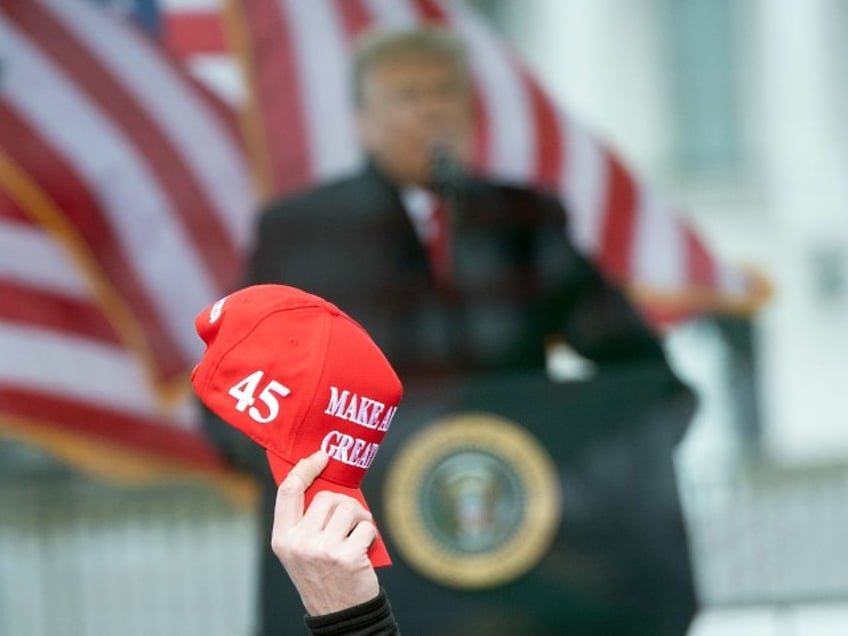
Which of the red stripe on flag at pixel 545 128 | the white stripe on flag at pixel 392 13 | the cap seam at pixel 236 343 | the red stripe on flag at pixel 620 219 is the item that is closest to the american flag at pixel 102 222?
the white stripe on flag at pixel 392 13

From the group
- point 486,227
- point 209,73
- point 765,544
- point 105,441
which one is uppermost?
point 209,73

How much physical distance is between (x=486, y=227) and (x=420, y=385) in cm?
35

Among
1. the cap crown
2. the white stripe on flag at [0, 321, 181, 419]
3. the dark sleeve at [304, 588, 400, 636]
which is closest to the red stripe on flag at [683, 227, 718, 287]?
the white stripe on flag at [0, 321, 181, 419]

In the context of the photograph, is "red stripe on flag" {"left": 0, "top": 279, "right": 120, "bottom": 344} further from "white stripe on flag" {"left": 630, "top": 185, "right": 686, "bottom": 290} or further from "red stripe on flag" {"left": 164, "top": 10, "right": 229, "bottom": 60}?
"white stripe on flag" {"left": 630, "top": 185, "right": 686, "bottom": 290}

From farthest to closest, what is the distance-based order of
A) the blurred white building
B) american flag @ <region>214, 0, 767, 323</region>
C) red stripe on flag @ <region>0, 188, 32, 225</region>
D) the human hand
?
red stripe on flag @ <region>0, 188, 32, 225</region>
american flag @ <region>214, 0, 767, 323</region>
the blurred white building
the human hand

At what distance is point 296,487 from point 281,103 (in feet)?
9.09

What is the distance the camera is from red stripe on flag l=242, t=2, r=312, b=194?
13.5 feet

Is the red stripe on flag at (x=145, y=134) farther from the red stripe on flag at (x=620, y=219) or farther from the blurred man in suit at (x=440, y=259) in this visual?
the red stripe on flag at (x=620, y=219)

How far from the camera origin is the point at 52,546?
13.6 feet

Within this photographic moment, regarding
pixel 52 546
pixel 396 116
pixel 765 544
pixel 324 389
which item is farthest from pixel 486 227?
pixel 324 389

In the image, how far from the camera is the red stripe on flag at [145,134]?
13.4 feet

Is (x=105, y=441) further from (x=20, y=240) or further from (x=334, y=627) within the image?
(x=334, y=627)

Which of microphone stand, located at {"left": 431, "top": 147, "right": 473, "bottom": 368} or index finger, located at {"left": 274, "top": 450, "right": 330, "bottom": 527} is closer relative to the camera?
index finger, located at {"left": 274, "top": 450, "right": 330, "bottom": 527}

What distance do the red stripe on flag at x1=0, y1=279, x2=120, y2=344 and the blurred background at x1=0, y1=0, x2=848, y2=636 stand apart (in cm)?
2
